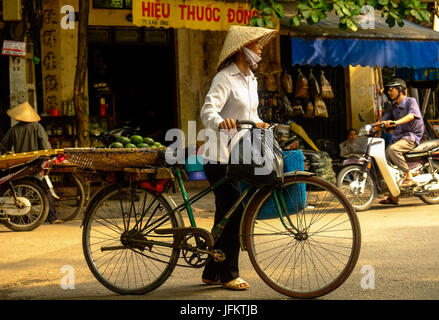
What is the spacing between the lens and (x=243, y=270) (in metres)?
5.35

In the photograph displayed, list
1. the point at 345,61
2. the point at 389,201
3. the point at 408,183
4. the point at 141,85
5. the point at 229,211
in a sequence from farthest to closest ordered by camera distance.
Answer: the point at 141,85, the point at 345,61, the point at 389,201, the point at 408,183, the point at 229,211

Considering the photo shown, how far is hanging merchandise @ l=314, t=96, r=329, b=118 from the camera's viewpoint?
13125mm

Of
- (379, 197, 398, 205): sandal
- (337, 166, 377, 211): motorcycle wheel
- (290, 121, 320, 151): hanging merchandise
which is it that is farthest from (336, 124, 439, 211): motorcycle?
(290, 121, 320, 151): hanging merchandise

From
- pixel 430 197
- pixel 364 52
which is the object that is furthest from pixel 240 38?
pixel 364 52

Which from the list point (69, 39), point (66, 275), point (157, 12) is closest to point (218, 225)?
point (66, 275)

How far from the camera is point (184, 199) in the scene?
14.8 ft

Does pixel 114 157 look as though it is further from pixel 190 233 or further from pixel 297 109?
pixel 297 109

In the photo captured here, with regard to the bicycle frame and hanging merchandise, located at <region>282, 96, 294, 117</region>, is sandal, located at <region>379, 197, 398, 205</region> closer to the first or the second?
hanging merchandise, located at <region>282, 96, 294, 117</region>

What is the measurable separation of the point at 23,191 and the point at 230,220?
506 cm

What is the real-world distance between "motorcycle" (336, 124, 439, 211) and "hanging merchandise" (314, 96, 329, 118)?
11.6ft

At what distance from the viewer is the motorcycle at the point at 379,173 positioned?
372 inches

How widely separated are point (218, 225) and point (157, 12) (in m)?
6.92

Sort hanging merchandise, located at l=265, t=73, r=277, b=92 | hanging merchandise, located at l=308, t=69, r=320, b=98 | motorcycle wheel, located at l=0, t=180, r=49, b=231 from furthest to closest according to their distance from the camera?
hanging merchandise, located at l=308, t=69, r=320, b=98 → hanging merchandise, located at l=265, t=73, r=277, b=92 → motorcycle wheel, located at l=0, t=180, r=49, b=231

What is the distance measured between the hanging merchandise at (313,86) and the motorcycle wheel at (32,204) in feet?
21.8
